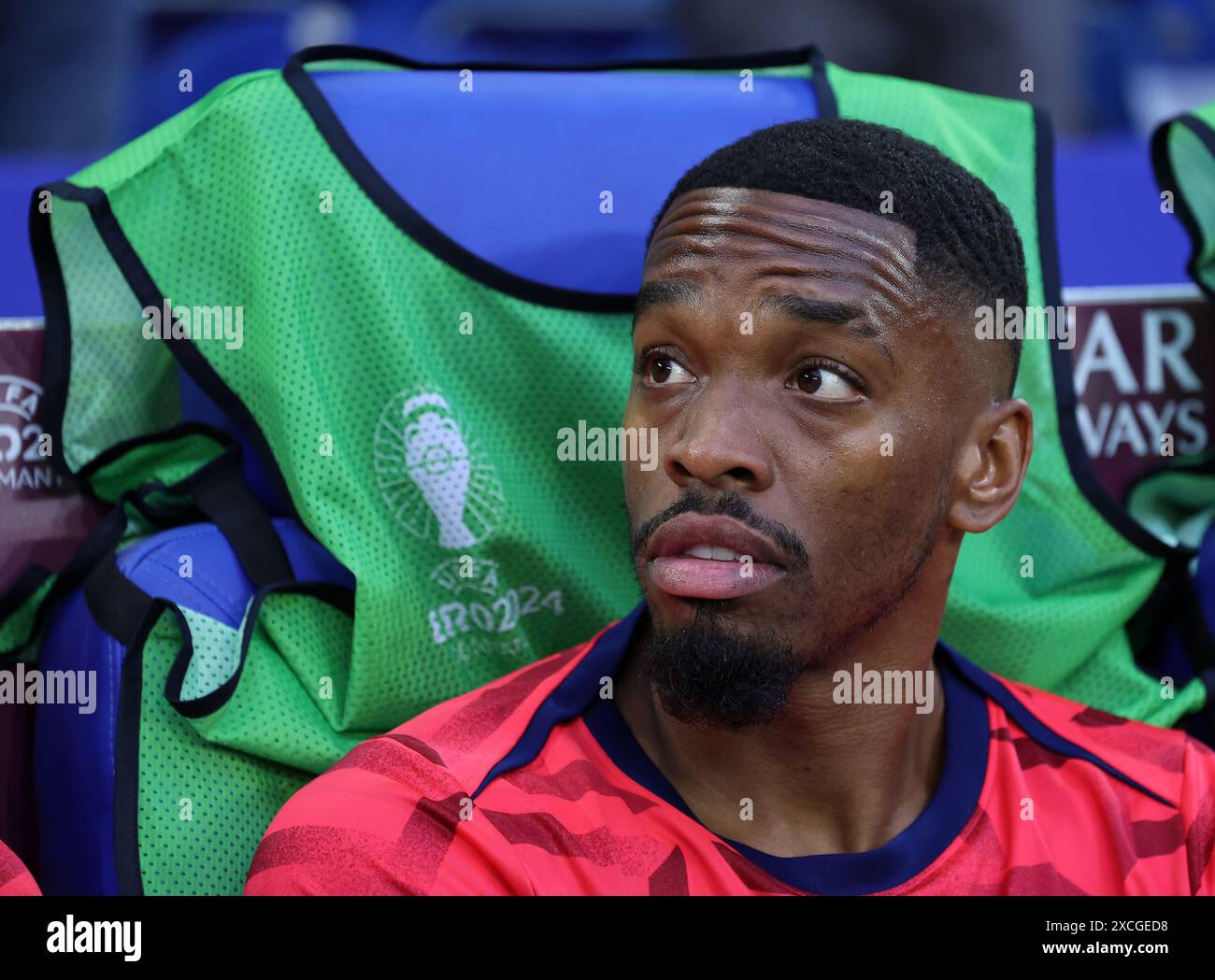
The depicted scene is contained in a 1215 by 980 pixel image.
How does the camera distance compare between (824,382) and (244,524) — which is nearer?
(824,382)

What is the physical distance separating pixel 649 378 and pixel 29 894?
734 mm

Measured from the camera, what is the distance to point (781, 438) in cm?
147

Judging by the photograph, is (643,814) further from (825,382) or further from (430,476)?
(430,476)

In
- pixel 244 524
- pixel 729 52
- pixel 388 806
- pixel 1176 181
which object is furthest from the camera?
pixel 729 52

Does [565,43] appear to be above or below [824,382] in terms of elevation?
above

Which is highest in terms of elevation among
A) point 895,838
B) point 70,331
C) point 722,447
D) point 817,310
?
point 70,331

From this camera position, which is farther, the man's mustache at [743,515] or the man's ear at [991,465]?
the man's ear at [991,465]

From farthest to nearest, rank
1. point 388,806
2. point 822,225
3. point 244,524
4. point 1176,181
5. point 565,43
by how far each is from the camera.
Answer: point 565,43, point 1176,181, point 244,524, point 822,225, point 388,806

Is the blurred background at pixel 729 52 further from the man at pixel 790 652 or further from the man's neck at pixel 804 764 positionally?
the man's neck at pixel 804 764

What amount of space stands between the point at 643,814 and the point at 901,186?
25.8 inches

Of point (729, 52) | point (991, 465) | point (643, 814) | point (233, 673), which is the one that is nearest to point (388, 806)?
point (643, 814)

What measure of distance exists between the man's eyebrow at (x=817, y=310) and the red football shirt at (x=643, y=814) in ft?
1.21

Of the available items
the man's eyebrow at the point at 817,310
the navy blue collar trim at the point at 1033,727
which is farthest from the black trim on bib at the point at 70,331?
the navy blue collar trim at the point at 1033,727

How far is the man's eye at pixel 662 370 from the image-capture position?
1554mm
